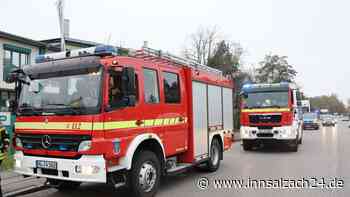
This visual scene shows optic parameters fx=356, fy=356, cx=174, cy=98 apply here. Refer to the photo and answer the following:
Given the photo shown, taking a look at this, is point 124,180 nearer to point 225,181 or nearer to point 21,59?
point 225,181

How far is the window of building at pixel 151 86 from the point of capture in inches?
282

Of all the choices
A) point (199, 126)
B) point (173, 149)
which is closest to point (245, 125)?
point (199, 126)

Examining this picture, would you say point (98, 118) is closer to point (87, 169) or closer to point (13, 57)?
point (87, 169)

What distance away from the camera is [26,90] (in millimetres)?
6770

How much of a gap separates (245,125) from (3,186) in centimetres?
1029

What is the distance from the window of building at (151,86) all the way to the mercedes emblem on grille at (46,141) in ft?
6.47

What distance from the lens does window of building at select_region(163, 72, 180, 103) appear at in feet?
26.0

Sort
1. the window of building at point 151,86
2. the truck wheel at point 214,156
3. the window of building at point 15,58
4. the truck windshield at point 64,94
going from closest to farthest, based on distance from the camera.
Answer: the truck windshield at point 64,94 → the window of building at point 151,86 → the truck wheel at point 214,156 → the window of building at point 15,58

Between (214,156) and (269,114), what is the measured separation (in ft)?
17.6

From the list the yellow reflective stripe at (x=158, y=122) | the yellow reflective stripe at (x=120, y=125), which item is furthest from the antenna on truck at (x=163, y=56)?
the yellow reflective stripe at (x=120, y=125)

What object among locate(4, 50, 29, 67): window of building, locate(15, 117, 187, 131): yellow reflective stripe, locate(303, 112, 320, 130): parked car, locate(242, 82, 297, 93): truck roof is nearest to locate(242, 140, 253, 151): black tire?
locate(242, 82, 297, 93): truck roof

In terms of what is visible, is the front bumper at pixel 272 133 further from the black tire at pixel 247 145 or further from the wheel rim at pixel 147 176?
the wheel rim at pixel 147 176

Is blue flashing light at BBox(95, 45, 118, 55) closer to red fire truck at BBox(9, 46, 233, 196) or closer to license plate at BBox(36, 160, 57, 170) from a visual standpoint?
red fire truck at BBox(9, 46, 233, 196)

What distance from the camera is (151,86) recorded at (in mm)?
7348
